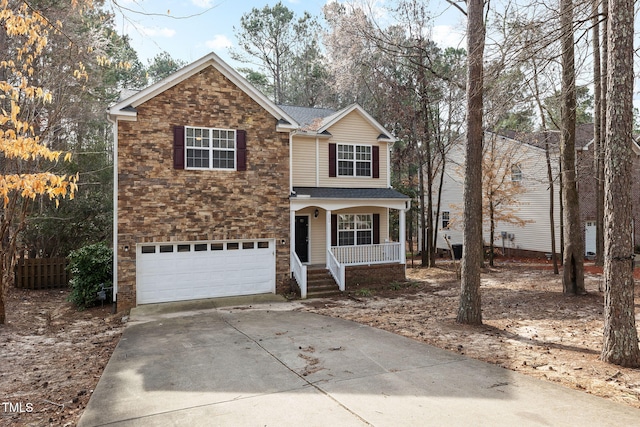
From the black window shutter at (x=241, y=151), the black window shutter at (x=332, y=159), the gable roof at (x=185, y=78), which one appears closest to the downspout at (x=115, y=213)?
the gable roof at (x=185, y=78)

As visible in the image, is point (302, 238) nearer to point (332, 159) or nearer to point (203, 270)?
point (332, 159)

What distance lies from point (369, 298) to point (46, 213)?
13232mm

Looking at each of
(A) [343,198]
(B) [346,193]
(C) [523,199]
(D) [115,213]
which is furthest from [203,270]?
(C) [523,199]

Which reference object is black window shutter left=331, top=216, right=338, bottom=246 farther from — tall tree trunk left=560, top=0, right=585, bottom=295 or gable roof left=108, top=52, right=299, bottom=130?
tall tree trunk left=560, top=0, right=585, bottom=295

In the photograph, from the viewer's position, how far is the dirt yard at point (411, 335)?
18.3ft

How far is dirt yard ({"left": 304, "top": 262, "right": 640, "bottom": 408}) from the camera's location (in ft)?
20.1

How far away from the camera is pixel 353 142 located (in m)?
16.9

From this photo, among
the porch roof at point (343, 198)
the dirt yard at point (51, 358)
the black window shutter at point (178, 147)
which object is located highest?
the black window shutter at point (178, 147)

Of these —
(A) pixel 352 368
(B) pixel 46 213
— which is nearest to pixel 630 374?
(A) pixel 352 368

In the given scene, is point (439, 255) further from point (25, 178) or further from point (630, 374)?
point (25, 178)

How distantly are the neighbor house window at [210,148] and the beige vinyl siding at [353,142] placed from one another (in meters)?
4.27

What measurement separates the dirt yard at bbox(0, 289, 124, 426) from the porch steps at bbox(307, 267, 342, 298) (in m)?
6.07

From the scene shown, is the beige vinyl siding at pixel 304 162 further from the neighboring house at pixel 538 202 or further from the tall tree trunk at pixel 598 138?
the tall tree trunk at pixel 598 138

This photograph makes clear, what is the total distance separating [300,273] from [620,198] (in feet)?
30.9
